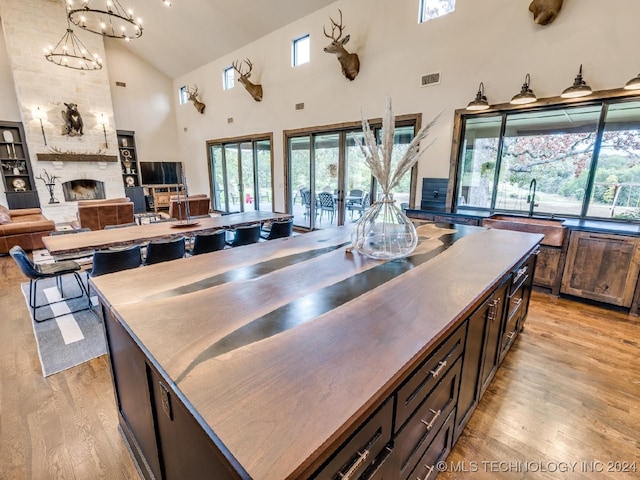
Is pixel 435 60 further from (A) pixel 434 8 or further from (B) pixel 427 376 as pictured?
(B) pixel 427 376

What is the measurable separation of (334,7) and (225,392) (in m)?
6.38

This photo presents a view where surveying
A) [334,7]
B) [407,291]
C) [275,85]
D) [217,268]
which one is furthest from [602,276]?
[275,85]

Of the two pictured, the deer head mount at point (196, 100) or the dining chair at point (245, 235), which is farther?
the deer head mount at point (196, 100)

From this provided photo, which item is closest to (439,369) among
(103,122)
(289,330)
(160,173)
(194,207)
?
(289,330)

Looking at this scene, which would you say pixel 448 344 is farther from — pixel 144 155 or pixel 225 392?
pixel 144 155

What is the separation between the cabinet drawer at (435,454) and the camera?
1.25m

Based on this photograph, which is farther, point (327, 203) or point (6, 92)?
point (6, 92)

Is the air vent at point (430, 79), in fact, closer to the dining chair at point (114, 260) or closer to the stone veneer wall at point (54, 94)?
the dining chair at point (114, 260)

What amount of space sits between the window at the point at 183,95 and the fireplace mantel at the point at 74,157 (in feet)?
9.21

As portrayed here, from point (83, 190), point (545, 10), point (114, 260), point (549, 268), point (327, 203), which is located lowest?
point (549, 268)

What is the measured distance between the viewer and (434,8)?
Answer: 4.31m

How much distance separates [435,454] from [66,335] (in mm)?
3181

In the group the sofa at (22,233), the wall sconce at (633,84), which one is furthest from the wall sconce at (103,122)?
the wall sconce at (633,84)

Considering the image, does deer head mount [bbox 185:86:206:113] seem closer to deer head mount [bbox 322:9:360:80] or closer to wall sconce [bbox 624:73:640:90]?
deer head mount [bbox 322:9:360:80]
